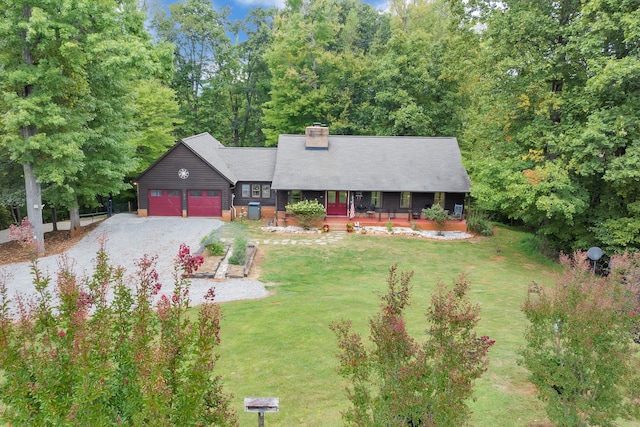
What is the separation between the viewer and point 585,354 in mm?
5965

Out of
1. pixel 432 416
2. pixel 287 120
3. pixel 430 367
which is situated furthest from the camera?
pixel 287 120

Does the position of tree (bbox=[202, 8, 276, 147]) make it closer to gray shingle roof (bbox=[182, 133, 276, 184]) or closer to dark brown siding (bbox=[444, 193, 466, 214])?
gray shingle roof (bbox=[182, 133, 276, 184])

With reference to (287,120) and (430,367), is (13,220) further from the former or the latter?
(430,367)

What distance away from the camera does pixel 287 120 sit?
1485 inches

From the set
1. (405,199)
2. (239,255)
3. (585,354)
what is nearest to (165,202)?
(239,255)

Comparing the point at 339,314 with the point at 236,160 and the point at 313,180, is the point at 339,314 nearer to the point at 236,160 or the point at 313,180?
the point at 313,180

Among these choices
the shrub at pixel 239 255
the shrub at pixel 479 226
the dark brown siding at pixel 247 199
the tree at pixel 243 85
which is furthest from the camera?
the tree at pixel 243 85

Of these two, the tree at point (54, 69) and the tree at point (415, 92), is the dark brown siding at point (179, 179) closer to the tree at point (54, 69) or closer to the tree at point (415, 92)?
the tree at point (54, 69)

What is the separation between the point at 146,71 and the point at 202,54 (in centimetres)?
2831

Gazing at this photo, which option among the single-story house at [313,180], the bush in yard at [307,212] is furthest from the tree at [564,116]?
the bush in yard at [307,212]

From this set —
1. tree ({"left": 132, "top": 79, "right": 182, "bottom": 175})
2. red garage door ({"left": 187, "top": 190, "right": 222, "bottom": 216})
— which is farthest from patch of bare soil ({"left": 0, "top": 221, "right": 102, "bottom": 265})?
tree ({"left": 132, "top": 79, "right": 182, "bottom": 175})

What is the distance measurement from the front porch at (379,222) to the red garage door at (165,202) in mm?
6890

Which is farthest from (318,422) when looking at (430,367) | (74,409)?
(74,409)

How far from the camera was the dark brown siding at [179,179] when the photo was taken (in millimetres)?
26531
